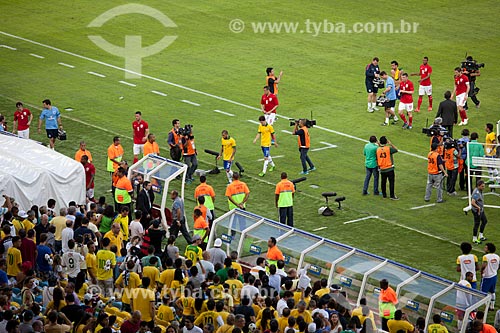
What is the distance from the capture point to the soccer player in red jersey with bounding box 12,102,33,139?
3108 centimetres

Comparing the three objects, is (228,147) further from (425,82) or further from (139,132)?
(425,82)

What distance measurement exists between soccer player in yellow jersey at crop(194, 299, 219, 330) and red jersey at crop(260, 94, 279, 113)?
15.0m

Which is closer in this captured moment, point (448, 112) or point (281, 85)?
point (448, 112)

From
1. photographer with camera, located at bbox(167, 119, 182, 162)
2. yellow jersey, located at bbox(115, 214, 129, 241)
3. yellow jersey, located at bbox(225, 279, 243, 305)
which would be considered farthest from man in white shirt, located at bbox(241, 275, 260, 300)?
photographer with camera, located at bbox(167, 119, 182, 162)

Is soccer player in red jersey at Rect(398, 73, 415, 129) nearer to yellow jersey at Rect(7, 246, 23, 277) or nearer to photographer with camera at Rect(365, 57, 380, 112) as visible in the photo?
photographer with camera at Rect(365, 57, 380, 112)

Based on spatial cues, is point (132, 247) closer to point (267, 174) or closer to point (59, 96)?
point (267, 174)

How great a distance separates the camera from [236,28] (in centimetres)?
4519

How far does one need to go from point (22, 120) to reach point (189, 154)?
18.5ft

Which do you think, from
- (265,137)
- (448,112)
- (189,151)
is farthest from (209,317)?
(448,112)

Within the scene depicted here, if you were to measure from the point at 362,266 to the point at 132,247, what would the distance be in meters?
4.72

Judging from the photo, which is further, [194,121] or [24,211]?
[194,121]

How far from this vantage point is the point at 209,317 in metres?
18.1

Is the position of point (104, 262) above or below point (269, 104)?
below

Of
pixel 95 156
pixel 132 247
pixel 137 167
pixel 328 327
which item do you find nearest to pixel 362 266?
pixel 328 327
